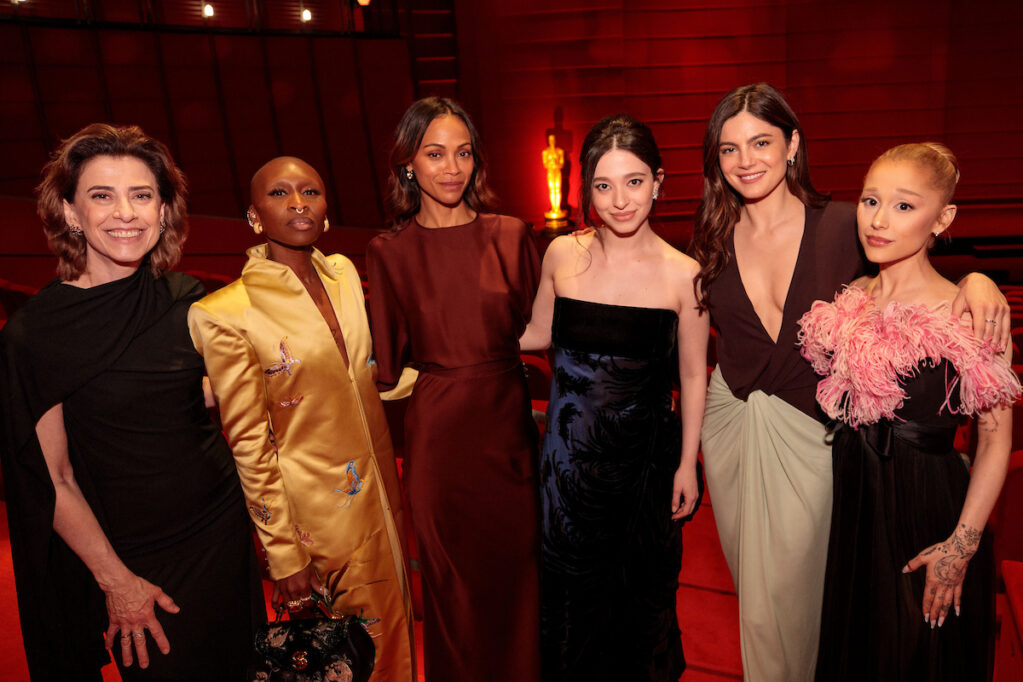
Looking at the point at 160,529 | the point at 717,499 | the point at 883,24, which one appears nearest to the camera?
the point at 160,529

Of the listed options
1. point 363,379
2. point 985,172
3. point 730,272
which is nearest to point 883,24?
point 985,172

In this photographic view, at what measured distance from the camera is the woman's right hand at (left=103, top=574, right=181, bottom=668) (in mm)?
1526

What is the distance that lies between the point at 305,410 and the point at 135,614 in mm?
558

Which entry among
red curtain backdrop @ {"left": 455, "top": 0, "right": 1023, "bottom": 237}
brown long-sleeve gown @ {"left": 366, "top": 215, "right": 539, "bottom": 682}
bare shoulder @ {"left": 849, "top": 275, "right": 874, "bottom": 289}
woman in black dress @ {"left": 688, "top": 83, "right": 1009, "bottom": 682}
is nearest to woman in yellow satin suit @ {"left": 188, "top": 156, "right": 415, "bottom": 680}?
brown long-sleeve gown @ {"left": 366, "top": 215, "right": 539, "bottom": 682}

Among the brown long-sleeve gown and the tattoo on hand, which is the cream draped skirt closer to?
the tattoo on hand

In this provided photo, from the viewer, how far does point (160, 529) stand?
1.57 m

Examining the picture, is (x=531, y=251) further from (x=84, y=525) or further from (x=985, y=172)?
(x=985, y=172)

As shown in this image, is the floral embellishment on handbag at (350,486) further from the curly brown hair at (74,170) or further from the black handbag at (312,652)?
the curly brown hair at (74,170)

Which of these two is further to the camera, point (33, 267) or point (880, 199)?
point (33, 267)

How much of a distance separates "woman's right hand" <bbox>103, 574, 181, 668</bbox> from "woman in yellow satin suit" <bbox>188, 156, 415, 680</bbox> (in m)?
0.26

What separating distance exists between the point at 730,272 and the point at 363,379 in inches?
38.8

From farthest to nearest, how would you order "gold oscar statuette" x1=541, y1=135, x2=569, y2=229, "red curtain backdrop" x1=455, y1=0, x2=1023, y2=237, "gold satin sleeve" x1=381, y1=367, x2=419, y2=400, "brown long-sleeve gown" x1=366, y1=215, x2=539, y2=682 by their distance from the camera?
"red curtain backdrop" x1=455, y1=0, x2=1023, y2=237
"gold oscar statuette" x1=541, y1=135, x2=569, y2=229
"gold satin sleeve" x1=381, y1=367, x2=419, y2=400
"brown long-sleeve gown" x1=366, y1=215, x2=539, y2=682

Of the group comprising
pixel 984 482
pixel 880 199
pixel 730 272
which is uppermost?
pixel 880 199

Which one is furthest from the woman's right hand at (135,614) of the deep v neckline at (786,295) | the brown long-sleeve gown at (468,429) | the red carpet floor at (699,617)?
the deep v neckline at (786,295)
